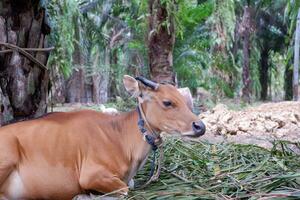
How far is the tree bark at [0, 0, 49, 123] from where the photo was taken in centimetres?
392

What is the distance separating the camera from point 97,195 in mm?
3338

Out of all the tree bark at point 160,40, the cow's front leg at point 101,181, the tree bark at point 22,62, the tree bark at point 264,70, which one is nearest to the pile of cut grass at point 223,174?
the cow's front leg at point 101,181

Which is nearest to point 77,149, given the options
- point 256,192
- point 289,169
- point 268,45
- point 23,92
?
point 23,92

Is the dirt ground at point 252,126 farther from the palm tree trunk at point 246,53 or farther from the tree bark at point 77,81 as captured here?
the palm tree trunk at point 246,53

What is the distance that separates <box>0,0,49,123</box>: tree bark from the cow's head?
3.35 ft

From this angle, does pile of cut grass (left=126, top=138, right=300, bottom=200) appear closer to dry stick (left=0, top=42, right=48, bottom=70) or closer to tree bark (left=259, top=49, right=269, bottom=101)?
dry stick (left=0, top=42, right=48, bottom=70)

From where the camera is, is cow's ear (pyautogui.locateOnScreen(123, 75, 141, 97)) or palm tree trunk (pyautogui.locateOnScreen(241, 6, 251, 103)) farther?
palm tree trunk (pyautogui.locateOnScreen(241, 6, 251, 103))

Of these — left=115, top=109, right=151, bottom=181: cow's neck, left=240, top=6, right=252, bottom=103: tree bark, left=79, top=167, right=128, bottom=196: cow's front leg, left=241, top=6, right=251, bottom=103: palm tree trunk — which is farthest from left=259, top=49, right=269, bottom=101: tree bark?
left=79, top=167, right=128, bottom=196: cow's front leg

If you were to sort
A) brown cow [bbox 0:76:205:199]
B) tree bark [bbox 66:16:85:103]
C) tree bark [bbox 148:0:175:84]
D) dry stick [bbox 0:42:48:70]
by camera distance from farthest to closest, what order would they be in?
tree bark [bbox 66:16:85:103], tree bark [bbox 148:0:175:84], dry stick [bbox 0:42:48:70], brown cow [bbox 0:76:205:199]

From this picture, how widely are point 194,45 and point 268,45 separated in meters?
15.0

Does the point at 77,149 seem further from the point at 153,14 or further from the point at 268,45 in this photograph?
the point at 268,45

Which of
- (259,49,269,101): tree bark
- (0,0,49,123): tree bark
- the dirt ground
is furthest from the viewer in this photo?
(259,49,269,101): tree bark

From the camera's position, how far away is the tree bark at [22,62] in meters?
3.92

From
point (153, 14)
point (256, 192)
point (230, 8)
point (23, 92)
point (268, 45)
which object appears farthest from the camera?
point (268, 45)
